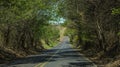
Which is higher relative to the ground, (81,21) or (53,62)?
(81,21)

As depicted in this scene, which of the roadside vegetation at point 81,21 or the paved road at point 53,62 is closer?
the paved road at point 53,62

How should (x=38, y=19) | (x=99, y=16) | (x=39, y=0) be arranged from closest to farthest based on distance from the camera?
(x=99, y=16)
(x=39, y=0)
(x=38, y=19)

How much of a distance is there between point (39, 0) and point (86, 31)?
956cm

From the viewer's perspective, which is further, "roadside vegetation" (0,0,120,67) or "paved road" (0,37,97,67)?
"roadside vegetation" (0,0,120,67)

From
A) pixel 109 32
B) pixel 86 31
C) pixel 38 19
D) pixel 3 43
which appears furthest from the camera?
pixel 38 19

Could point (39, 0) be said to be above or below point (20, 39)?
above

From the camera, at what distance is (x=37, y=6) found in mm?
52438

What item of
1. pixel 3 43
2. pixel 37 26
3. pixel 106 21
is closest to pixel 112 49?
pixel 106 21

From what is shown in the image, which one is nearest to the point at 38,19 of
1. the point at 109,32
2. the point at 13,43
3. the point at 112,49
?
the point at 13,43

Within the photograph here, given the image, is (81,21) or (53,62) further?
(81,21)

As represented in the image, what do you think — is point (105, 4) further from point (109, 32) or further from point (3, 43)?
point (3, 43)

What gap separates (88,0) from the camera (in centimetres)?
3008

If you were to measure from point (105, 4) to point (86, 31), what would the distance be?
16301mm

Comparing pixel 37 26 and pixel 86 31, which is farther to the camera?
pixel 37 26
